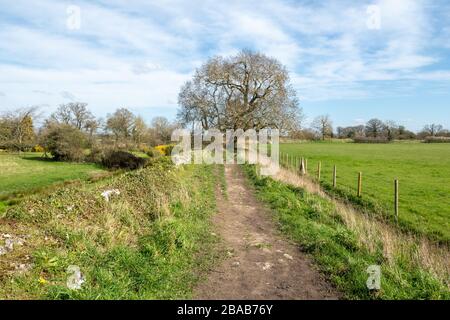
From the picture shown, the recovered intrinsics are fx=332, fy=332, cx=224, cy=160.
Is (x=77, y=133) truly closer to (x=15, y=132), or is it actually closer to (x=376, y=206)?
(x=15, y=132)

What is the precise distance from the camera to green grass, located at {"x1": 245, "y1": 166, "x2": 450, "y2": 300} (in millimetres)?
5898

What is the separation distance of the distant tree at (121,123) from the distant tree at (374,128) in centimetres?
8881

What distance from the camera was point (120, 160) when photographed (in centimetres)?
4122

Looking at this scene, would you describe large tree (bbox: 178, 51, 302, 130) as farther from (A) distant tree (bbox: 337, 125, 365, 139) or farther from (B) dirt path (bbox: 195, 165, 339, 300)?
(A) distant tree (bbox: 337, 125, 365, 139)

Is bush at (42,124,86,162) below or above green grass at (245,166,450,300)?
above

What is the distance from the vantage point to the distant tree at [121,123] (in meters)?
62.0

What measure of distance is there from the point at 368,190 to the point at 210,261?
13.9m

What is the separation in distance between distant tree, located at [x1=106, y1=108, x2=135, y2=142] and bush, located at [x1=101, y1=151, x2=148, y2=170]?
18.1m

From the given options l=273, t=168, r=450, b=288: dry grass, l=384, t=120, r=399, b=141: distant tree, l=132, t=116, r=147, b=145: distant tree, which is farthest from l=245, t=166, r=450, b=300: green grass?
l=384, t=120, r=399, b=141: distant tree

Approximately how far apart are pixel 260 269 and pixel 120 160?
37063mm

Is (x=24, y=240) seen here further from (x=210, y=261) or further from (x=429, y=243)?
(x=429, y=243)

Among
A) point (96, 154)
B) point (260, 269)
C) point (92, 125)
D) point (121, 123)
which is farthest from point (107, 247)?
point (92, 125)

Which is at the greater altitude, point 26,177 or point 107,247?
point 107,247

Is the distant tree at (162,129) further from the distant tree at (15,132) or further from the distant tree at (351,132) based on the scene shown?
the distant tree at (351,132)
